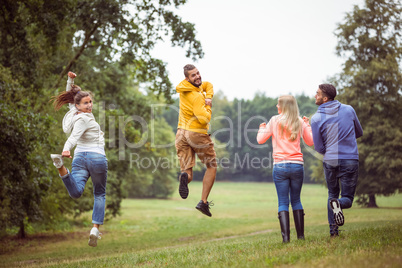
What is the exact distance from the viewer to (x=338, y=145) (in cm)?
759

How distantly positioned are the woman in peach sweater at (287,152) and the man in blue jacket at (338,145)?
0.27 metres

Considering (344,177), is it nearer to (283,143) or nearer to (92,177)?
(283,143)

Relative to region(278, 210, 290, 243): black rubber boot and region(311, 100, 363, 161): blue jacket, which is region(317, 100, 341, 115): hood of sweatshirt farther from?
region(278, 210, 290, 243): black rubber boot

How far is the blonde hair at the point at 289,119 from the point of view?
24.6 feet

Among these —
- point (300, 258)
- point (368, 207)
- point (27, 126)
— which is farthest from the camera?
point (368, 207)

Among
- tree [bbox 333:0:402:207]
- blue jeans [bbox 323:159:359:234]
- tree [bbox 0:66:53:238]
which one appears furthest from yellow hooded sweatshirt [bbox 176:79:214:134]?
tree [bbox 333:0:402:207]

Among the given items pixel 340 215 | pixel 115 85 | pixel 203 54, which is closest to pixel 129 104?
pixel 115 85

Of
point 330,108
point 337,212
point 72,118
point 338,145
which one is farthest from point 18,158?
point 337,212

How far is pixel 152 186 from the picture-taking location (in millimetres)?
69125

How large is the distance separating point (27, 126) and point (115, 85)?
15.1 m

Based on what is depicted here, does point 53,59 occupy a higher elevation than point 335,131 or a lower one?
higher

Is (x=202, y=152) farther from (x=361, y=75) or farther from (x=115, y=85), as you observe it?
(x=361, y=75)

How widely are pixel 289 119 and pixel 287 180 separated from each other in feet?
3.53

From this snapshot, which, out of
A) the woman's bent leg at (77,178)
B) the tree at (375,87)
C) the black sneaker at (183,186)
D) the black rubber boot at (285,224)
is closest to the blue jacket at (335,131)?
the black rubber boot at (285,224)
